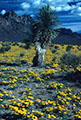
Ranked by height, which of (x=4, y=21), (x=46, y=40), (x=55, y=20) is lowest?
(x=46, y=40)

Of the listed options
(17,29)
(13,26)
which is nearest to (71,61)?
(17,29)

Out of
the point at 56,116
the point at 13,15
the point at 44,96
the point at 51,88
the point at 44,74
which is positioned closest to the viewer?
the point at 56,116

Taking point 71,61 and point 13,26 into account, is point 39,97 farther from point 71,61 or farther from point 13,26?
point 13,26

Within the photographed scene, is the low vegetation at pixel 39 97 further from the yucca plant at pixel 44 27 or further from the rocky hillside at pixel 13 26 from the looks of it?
the rocky hillside at pixel 13 26

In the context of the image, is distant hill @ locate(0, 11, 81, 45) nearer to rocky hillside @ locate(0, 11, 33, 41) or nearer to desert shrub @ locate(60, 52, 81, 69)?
rocky hillside @ locate(0, 11, 33, 41)

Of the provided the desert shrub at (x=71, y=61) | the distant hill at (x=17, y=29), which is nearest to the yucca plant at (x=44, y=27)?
the desert shrub at (x=71, y=61)

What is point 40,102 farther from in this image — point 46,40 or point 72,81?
point 46,40

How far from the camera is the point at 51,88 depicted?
11562 millimetres

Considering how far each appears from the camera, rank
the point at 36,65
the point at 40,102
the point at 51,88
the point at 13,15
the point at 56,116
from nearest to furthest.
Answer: the point at 56,116, the point at 40,102, the point at 51,88, the point at 36,65, the point at 13,15

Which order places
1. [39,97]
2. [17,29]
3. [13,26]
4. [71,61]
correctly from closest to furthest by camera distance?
[39,97] → [71,61] → [17,29] → [13,26]

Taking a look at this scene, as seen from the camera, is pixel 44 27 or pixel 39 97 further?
pixel 44 27

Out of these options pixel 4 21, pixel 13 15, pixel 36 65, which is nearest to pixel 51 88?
pixel 36 65

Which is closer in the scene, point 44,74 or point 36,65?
point 44,74

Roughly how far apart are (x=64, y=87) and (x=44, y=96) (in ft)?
6.68
